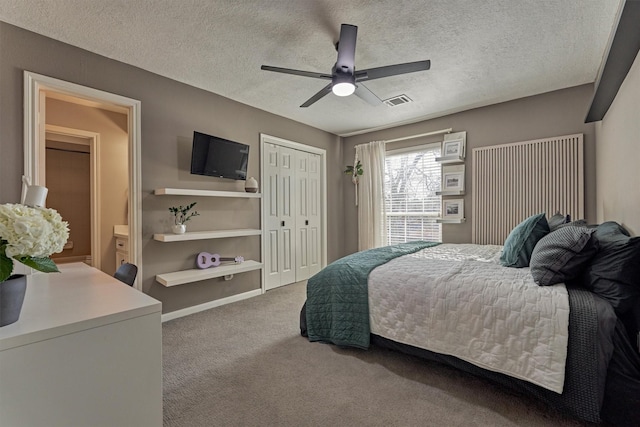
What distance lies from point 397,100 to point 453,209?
5.62 feet

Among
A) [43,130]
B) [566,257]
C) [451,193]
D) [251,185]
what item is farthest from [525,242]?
[43,130]

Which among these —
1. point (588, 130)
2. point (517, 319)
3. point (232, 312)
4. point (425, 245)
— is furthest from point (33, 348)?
point (588, 130)

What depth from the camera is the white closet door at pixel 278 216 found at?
4047mm

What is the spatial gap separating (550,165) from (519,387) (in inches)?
111

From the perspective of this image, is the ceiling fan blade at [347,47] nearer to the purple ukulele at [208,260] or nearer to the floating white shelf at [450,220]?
the purple ukulele at [208,260]

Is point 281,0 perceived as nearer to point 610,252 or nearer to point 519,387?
point 610,252

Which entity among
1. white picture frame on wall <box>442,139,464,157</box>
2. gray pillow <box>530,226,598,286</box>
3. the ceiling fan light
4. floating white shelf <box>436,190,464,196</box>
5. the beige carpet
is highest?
the ceiling fan light

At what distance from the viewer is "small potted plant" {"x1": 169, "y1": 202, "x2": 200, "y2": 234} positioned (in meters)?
2.95

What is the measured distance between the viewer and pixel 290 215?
14.6ft

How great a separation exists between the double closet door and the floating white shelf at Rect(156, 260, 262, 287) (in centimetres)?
65

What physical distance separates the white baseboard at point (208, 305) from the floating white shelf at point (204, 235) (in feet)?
2.56

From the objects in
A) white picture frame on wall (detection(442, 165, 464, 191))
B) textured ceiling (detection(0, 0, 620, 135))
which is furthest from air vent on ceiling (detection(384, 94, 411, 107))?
white picture frame on wall (detection(442, 165, 464, 191))

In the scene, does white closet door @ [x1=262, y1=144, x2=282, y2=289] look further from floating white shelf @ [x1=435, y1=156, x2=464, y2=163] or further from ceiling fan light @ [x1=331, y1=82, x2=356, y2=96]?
floating white shelf @ [x1=435, y1=156, x2=464, y2=163]

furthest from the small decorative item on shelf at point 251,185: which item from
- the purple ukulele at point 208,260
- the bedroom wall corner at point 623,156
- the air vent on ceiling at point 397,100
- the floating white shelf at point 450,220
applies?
the bedroom wall corner at point 623,156
